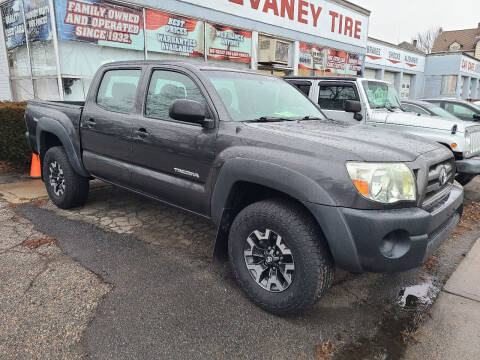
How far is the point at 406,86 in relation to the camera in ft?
85.2

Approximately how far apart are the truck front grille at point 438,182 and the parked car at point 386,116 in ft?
7.47

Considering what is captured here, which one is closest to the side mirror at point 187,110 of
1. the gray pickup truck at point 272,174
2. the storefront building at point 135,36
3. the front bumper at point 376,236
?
Answer: the gray pickup truck at point 272,174

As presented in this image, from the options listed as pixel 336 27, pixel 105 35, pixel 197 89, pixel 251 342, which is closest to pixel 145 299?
pixel 251 342

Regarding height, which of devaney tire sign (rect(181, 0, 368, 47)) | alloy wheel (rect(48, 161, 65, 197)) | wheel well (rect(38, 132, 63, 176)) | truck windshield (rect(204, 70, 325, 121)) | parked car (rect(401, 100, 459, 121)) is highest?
devaney tire sign (rect(181, 0, 368, 47))

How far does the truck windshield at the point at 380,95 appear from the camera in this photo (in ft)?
A: 20.8

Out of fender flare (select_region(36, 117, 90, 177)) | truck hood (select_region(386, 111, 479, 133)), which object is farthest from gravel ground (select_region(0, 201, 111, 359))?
truck hood (select_region(386, 111, 479, 133))

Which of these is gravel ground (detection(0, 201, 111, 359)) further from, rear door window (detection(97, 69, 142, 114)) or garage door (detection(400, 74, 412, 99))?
garage door (detection(400, 74, 412, 99))

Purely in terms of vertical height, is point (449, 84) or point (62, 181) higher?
point (449, 84)

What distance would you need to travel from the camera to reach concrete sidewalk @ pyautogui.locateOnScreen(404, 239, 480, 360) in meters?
2.23

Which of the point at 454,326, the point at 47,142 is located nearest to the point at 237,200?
the point at 454,326

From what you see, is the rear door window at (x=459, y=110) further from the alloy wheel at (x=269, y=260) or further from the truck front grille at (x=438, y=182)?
the alloy wheel at (x=269, y=260)

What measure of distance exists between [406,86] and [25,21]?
24886 mm

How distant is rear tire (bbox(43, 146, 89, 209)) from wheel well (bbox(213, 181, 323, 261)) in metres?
2.41

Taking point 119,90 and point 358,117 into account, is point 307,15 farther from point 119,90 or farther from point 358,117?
point 119,90
